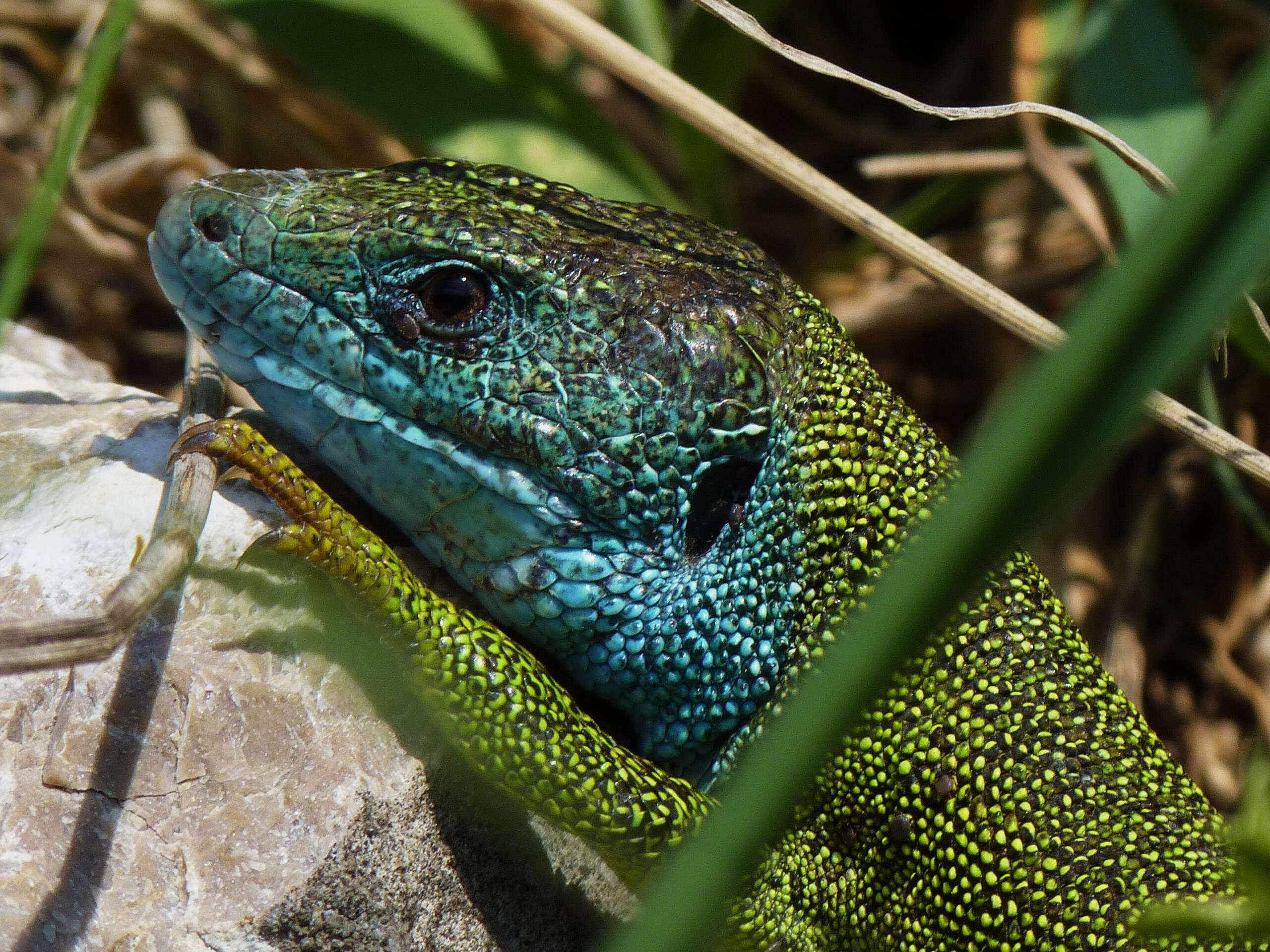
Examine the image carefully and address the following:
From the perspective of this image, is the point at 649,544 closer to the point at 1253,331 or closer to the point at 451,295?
the point at 451,295

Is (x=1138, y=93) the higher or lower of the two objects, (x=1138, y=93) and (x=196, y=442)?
→ the higher

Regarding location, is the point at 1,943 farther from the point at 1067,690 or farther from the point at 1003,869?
the point at 1067,690

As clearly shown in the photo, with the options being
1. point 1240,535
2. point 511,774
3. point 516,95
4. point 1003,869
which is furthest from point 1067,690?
point 516,95

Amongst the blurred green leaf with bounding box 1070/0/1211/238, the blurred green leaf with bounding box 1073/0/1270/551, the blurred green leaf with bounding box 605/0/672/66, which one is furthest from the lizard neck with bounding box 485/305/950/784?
the blurred green leaf with bounding box 605/0/672/66

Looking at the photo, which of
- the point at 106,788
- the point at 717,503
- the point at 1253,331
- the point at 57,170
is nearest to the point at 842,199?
the point at 717,503

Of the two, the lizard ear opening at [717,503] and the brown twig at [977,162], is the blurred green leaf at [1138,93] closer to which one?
the brown twig at [977,162]

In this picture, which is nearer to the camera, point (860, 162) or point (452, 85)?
point (860, 162)
